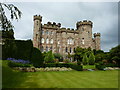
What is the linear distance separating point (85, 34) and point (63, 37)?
942 centimetres

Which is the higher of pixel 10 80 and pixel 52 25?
pixel 52 25

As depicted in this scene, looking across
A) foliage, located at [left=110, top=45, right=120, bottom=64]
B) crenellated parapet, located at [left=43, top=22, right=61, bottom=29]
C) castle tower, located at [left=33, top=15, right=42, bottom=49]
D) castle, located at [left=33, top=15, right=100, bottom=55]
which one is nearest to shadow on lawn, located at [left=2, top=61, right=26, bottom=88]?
foliage, located at [left=110, top=45, right=120, bottom=64]

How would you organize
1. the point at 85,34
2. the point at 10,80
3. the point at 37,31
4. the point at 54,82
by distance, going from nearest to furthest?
1. the point at 10,80
2. the point at 54,82
3. the point at 37,31
4. the point at 85,34

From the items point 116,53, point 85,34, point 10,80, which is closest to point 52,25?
point 85,34

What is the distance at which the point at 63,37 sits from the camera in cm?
4850

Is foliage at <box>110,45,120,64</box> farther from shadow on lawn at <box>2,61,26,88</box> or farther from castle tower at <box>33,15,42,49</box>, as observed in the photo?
castle tower at <box>33,15,42,49</box>

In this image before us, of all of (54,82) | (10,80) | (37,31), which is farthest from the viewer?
(37,31)

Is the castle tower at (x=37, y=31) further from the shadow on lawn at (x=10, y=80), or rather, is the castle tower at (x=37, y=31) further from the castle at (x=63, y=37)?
the shadow on lawn at (x=10, y=80)

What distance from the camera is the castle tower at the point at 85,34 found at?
1927 inches

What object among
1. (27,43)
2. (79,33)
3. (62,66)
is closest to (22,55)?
(27,43)

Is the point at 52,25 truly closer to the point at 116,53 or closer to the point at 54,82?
the point at 116,53

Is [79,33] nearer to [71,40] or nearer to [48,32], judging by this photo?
[71,40]

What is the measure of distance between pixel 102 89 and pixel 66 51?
41.9m

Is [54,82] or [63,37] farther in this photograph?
[63,37]
